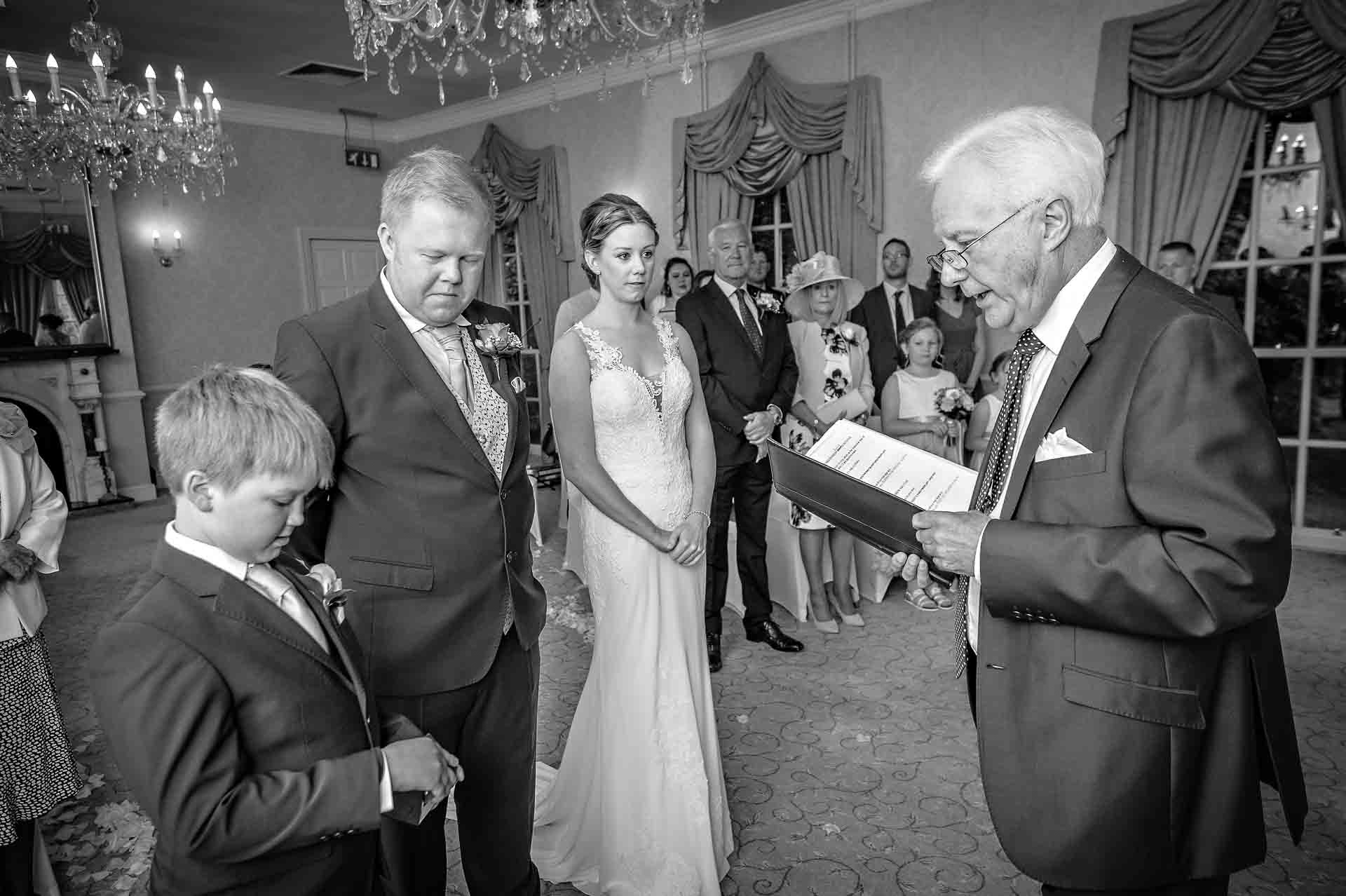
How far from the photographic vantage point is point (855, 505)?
1.57 m

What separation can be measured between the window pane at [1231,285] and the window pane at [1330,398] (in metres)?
0.55

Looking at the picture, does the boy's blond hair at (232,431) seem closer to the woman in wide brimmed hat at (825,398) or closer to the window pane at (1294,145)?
the woman in wide brimmed hat at (825,398)

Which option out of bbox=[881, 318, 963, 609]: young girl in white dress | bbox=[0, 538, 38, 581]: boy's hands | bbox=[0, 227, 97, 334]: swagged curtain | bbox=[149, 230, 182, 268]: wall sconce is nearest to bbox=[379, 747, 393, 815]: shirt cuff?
bbox=[0, 538, 38, 581]: boy's hands

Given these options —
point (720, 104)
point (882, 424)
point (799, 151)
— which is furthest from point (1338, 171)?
point (720, 104)

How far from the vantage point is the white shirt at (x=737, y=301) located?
3.92 metres

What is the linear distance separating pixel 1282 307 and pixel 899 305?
7.55ft

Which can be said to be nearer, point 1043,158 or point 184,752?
point 184,752

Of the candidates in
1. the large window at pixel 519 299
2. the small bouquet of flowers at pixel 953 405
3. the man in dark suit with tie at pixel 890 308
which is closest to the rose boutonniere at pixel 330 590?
the small bouquet of flowers at pixel 953 405

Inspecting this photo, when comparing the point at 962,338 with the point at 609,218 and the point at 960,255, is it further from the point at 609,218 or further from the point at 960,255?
the point at 960,255

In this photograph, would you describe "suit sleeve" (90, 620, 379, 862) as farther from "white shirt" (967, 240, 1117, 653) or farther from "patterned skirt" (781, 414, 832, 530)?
"patterned skirt" (781, 414, 832, 530)

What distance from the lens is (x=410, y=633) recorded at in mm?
1562

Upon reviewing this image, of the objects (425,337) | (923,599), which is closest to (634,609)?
(923,599)

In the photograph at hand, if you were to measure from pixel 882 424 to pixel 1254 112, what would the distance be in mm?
3037

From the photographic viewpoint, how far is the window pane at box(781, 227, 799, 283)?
7242 millimetres
